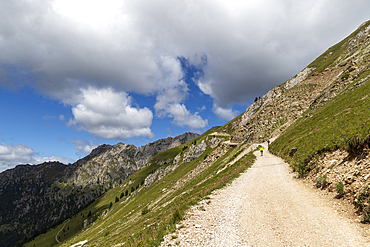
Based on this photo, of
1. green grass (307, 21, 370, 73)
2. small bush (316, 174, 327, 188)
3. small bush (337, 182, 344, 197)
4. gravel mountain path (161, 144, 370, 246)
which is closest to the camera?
gravel mountain path (161, 144, 370, 246)

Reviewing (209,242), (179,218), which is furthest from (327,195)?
(179,218)

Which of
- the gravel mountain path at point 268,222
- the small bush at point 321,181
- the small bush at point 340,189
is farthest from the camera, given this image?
the small bush at point 321,181

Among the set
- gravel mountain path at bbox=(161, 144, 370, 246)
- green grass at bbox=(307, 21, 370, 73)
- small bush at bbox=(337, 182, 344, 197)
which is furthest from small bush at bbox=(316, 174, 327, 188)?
green grass at bbox=(307, 21, 370, 73)

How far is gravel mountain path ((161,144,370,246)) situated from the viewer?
9.19m

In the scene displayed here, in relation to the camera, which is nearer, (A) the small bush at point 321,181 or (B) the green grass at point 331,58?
(A) the small bush at point 321,181

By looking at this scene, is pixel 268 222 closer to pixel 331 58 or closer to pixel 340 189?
pixel 340 189

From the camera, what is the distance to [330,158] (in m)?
18.3

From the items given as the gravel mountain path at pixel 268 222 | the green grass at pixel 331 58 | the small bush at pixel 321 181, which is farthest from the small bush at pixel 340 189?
the green grass at pixel 331 58

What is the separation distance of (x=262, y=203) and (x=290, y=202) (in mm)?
2396

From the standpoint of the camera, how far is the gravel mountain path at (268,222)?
9188 millimetres

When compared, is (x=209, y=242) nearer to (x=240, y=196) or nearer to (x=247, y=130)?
(x=240, y=196)

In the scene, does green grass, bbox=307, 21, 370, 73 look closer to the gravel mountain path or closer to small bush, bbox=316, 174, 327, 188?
small bush, bbox=316, 174, 327, 188

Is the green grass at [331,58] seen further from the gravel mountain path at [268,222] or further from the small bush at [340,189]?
the gravel mountain path at [268,222]

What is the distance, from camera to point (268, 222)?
444 inches
